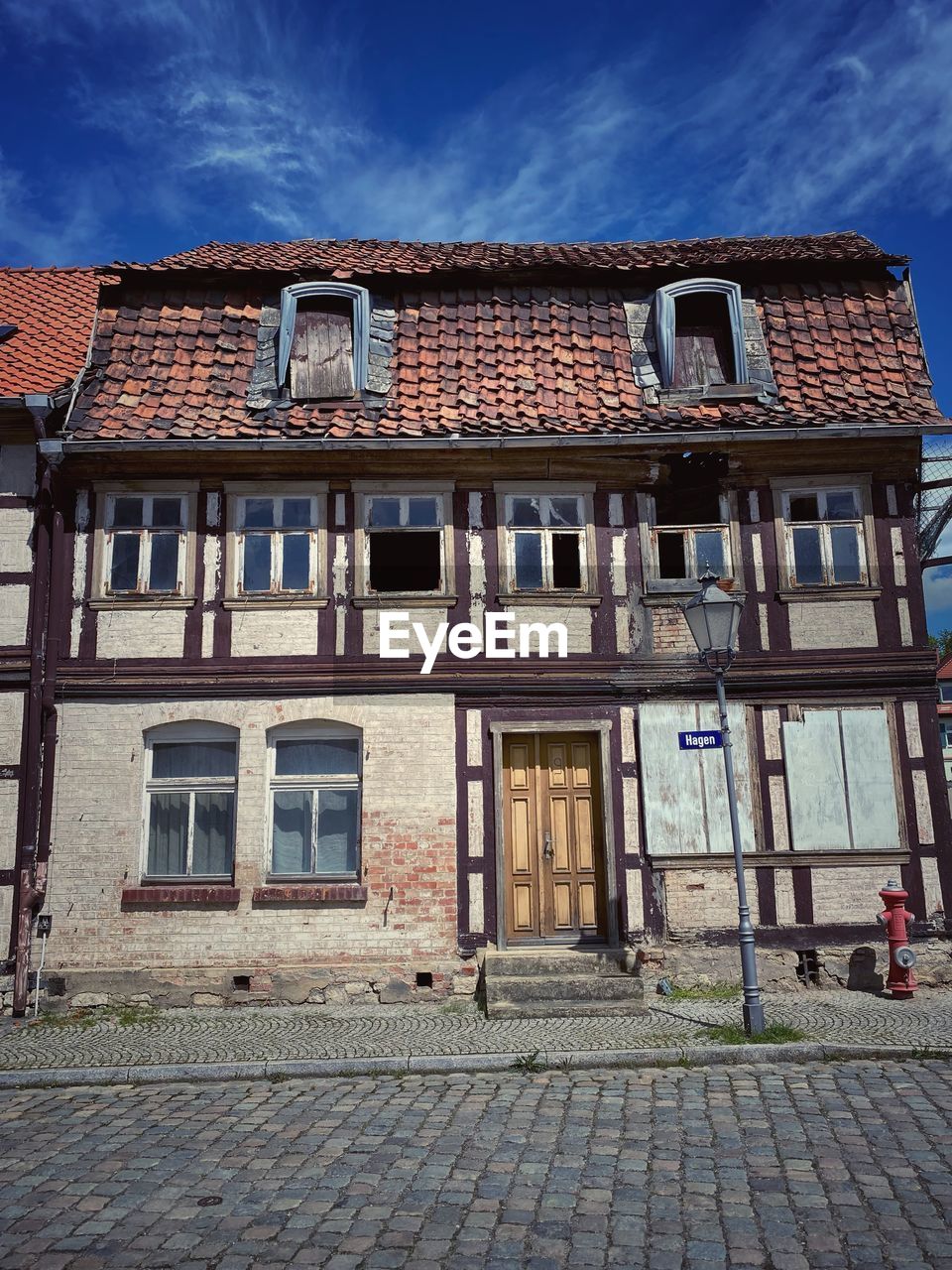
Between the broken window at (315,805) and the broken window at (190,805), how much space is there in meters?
0.53

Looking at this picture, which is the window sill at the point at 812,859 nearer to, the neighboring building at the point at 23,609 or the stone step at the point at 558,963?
the stone step at the point at 558,963

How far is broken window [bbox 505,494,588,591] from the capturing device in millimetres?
10586

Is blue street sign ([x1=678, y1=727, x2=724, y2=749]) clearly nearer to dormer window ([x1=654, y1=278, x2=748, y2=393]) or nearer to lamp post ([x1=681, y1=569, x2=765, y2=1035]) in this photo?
lamp post ([x1=681, y1=569, x2=765, y2=1035])

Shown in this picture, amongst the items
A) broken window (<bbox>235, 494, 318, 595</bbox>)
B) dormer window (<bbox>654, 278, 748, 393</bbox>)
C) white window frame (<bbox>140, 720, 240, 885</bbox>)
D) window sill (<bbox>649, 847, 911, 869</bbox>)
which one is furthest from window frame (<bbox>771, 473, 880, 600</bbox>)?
white window frame (<bbox>140, 720, 240, 885</bbox>)

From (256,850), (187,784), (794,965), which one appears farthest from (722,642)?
(187,784)

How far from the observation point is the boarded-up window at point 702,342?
11336 mm

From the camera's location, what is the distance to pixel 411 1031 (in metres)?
8.49

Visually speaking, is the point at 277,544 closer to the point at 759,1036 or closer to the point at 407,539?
the point at 407,539

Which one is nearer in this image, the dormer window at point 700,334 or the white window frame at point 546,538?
the white window frame at point 546,538

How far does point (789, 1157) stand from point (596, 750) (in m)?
5.43

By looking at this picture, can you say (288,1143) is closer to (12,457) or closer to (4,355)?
(12,457)

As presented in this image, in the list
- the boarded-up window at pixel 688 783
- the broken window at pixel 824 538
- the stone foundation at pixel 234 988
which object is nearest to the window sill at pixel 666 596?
the broken window at pixel 824 538

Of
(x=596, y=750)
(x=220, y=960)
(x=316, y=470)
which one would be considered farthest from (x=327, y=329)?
(x=220, y=960)

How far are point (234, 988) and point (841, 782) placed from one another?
7.00 m
